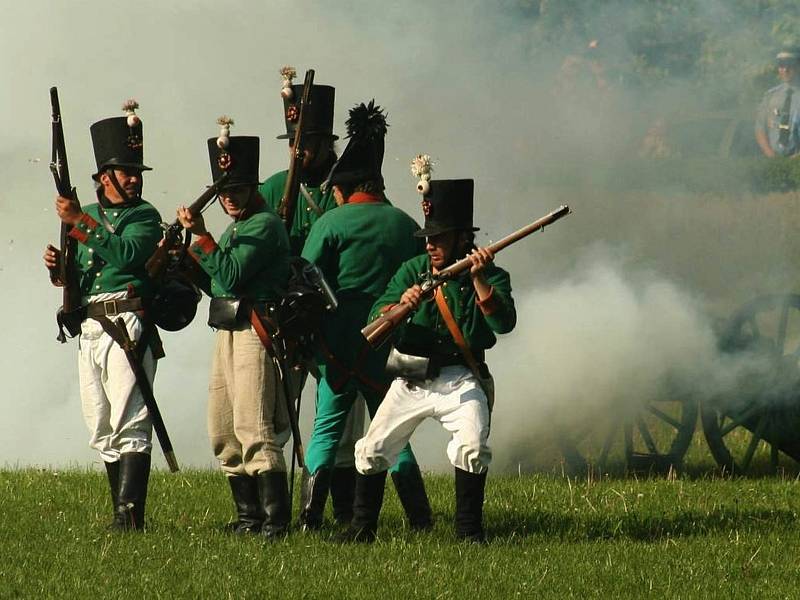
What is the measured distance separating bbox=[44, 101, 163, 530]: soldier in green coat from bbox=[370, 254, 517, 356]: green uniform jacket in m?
1.28

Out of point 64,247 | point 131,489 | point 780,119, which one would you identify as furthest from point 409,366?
point 780,119

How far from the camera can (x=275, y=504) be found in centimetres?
897

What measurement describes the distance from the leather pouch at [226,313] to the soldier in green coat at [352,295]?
1.77ft

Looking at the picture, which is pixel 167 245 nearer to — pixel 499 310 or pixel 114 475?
pixel 114 475

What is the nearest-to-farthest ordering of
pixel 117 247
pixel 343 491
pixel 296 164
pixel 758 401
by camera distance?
1. pixel 117 247
2. pixel 296 164
3. pixel 343 491
4. pixel 758 401

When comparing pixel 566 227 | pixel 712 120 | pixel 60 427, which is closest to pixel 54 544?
pixel 60 427

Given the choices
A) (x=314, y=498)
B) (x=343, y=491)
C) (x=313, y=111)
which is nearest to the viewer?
(x=314, y=498)

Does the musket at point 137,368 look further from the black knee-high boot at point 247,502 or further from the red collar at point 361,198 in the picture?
the red collar at point 361,198

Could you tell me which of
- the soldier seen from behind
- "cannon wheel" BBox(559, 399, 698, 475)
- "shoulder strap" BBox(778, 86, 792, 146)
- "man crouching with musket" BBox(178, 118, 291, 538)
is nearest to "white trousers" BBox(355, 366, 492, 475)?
"man crouching with musket" BBox(178, 118, 291, 538)

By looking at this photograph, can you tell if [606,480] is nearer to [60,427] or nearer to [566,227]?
[566,227]

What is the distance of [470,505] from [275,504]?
99 cm

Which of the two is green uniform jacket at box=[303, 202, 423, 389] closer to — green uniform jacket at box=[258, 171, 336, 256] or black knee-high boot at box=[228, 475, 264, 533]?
green uniform jacket at box=[258, 171, 336, 256]

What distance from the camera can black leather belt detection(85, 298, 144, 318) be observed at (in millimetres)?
9148

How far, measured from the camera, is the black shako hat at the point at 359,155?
372 inches
